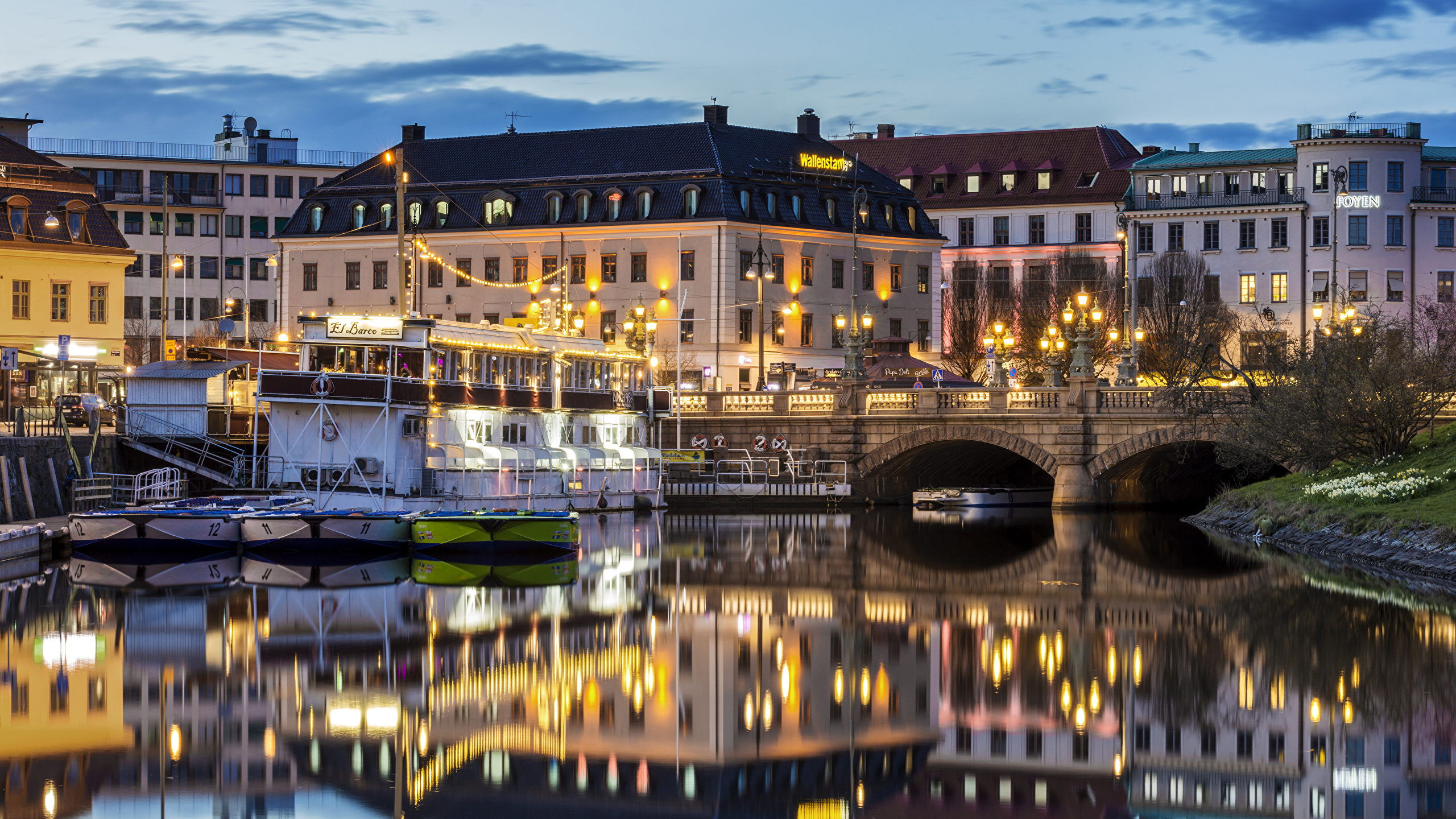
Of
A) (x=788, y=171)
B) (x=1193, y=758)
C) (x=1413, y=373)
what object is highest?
(x=788, y=171)

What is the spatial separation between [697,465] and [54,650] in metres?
48.7

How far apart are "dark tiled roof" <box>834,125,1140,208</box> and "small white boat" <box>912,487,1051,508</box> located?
48523 millimetres

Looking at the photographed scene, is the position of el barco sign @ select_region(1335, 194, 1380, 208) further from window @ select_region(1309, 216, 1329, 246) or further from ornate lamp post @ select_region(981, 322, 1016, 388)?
ornate lamp post @ select_region(981, 322, 1016, 388)

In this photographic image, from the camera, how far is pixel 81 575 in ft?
139

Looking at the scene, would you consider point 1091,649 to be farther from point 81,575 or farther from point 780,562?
point 81,575

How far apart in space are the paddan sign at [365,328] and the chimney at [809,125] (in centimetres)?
5557

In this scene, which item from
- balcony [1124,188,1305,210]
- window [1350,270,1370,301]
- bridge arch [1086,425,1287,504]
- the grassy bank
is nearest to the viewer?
the grassy bank

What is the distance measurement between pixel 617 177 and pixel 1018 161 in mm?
40654

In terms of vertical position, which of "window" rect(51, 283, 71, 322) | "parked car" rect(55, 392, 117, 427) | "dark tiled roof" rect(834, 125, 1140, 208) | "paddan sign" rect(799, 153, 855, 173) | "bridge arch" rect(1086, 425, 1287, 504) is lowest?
"bridge arch" rect(1086, 425, 1287, 504)

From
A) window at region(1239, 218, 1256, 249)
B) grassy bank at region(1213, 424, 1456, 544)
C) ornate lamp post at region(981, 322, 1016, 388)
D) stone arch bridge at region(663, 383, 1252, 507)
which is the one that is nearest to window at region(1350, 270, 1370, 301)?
window at region(1239, 218, 1256, 249)

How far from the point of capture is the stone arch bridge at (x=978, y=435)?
72.0 metres

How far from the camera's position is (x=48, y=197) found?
79.5m

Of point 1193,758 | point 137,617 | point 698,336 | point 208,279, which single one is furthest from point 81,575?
point 208,279

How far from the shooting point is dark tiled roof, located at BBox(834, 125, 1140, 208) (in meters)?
128
